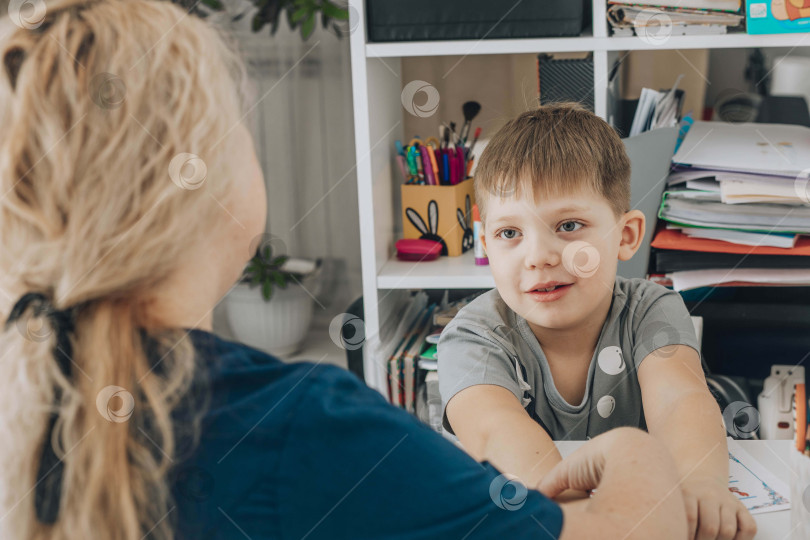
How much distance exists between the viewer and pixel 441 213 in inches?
49.6

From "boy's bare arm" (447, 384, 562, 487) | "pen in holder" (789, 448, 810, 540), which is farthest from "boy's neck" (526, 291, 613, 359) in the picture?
"pen in holder" (789, 448, 810, 540)

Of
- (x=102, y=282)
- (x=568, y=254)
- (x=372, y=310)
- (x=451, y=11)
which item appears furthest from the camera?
(x=372, y=310)

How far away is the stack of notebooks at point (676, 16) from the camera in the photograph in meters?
1.09

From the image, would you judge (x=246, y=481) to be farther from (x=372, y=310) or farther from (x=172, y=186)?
(x=372, y=310)

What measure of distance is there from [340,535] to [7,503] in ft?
0.57

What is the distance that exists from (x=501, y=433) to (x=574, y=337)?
0.21m

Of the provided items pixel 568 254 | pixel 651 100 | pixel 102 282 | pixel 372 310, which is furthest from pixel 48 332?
pixel 651 100

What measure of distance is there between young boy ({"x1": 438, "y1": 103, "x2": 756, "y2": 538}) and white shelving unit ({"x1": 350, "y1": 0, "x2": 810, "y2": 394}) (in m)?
0.33

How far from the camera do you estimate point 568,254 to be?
702mm

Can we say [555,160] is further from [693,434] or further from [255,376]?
[255,376]

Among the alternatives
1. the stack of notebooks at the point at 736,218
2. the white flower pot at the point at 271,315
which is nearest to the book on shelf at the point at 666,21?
the stack of notebooks at the point at 736,218

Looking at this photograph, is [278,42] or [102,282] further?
[278,42]

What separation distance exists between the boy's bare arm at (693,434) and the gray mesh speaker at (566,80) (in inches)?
21.2

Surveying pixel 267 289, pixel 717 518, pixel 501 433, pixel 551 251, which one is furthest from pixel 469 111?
pixel 717 518
